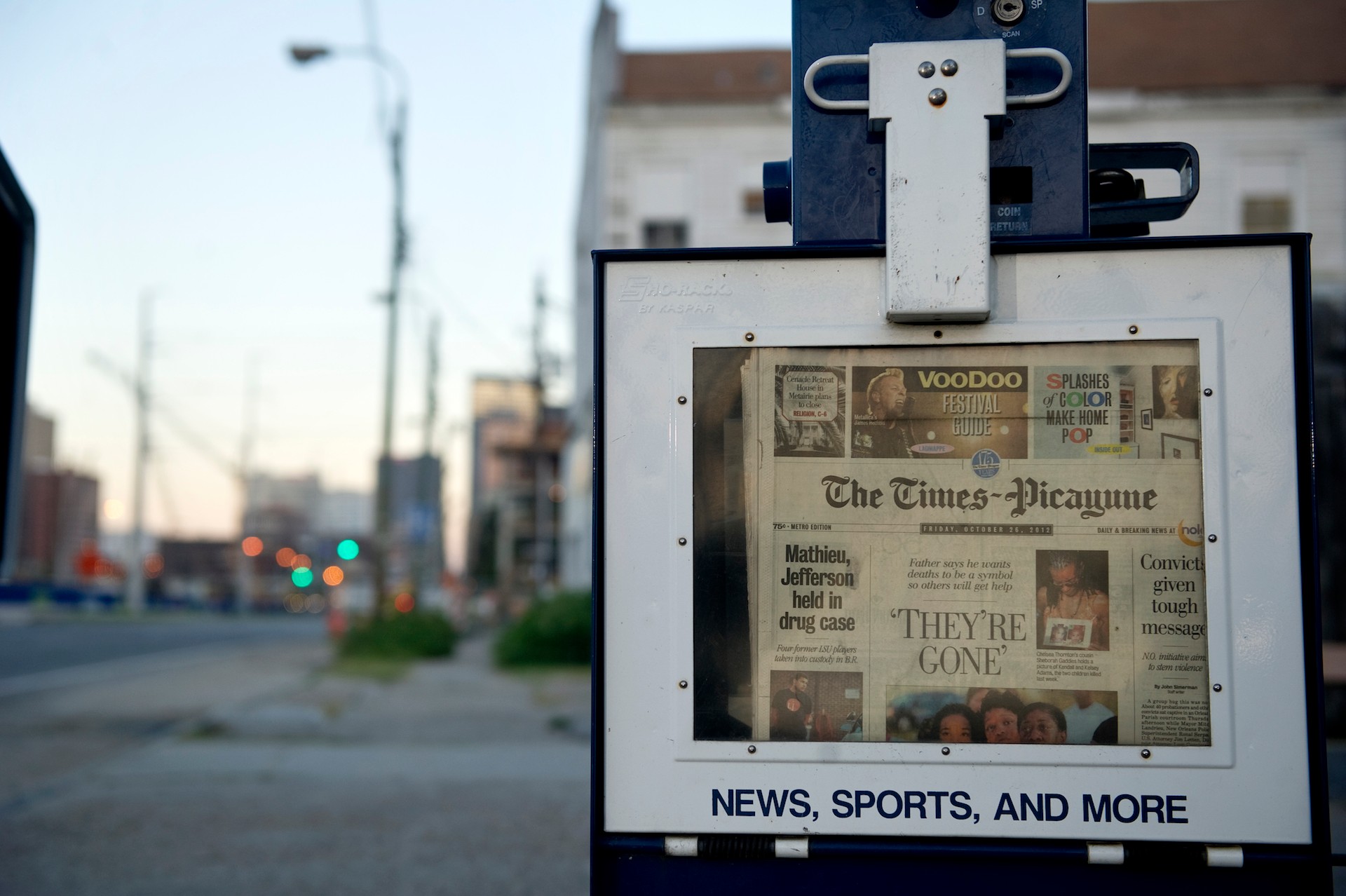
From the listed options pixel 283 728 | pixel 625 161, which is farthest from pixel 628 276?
pixel 625 161

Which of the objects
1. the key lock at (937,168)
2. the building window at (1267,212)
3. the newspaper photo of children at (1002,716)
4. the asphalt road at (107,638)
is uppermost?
the building window at (1267,212)

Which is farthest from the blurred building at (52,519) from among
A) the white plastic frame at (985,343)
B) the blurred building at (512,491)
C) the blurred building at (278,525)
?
the white plastic frame at (985,343)

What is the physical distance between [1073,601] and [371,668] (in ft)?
61.3

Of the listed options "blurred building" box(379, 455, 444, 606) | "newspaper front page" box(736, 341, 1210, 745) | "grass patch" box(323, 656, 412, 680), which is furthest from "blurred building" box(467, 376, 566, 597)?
"newspaper front page" box(736, 341, 1210, 745)

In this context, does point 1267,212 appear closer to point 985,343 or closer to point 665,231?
point 665,231

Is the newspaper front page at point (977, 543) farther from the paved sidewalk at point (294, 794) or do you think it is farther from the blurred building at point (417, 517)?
the blurred building at point (417, 517)

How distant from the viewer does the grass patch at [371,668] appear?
59.5ft

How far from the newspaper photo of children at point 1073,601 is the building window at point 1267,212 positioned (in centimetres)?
2089

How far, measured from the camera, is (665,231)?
22891 millimetres

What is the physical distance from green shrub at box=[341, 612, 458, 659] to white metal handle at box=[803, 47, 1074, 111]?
810 inches

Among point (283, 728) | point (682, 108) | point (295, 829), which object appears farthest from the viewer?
point (682, 108)

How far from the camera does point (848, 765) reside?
7.86 ft

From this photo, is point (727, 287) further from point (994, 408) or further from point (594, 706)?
point (594, 706)

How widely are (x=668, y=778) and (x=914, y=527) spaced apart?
2.40 ft
